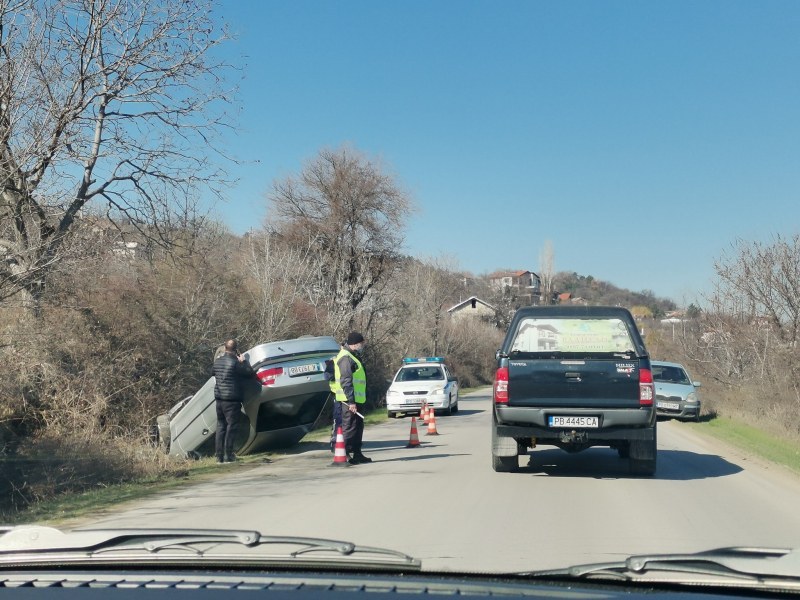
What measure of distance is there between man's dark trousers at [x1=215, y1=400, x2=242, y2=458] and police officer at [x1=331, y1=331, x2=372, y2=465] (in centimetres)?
174

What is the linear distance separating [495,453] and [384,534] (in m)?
4.35

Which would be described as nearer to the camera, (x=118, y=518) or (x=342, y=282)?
(x=118, y=518)

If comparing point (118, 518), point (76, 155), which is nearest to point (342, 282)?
point (76, 155)

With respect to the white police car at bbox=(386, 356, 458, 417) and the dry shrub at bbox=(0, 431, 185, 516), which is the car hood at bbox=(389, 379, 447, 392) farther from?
the dry shrub at bbox=(0, 431, 185, 516)

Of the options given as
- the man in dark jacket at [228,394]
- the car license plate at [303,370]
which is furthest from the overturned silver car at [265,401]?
the man in dark jacket at [228,394]

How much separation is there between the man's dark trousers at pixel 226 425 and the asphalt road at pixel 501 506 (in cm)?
57

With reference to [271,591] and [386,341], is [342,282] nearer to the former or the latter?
[386,341]

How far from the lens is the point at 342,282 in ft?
109

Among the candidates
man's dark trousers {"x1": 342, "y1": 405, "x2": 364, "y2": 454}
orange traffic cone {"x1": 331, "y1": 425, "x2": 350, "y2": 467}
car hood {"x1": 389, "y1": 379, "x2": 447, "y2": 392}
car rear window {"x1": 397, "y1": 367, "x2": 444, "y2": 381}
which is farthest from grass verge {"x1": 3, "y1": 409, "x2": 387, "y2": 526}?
car rear window {"x1": 397, "y1": 367, "x2": 444, "y2": 381}

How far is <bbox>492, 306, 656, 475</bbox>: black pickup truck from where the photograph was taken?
10.7 meters

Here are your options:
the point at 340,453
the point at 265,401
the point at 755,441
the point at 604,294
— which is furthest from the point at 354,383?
the point at 604,294

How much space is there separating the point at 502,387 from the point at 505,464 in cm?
148

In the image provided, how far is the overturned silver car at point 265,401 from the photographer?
13.7 metres

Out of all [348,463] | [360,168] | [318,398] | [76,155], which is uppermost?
[360,168]
